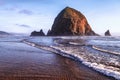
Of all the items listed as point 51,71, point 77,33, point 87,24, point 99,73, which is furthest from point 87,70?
point 87,24

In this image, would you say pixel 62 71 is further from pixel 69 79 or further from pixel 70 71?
pixel 69 79

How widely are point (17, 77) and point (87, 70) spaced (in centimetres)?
363

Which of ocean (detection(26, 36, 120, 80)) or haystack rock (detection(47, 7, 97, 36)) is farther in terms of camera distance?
haystack rock (detection(47, 7, 97, 36))

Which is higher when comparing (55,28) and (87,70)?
(55,28)

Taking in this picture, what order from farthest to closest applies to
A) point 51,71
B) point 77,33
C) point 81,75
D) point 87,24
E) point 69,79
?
point 87,24 → point 77,33 → point 51,71 → point 81,75 → point 69,79

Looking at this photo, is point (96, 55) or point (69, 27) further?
point (69, 27)

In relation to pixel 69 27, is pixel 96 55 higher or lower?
lower

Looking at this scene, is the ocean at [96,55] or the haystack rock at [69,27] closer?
the ocean at [96,55]

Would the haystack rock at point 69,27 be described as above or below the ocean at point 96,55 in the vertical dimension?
above

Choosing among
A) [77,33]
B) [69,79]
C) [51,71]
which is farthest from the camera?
[77,33]

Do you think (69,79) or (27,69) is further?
(27,69)

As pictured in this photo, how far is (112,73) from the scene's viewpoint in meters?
9.41

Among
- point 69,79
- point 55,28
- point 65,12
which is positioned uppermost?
point 65,12

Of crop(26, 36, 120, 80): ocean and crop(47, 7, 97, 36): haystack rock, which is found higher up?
crop(47, 7, 97, 36): haystack rock
